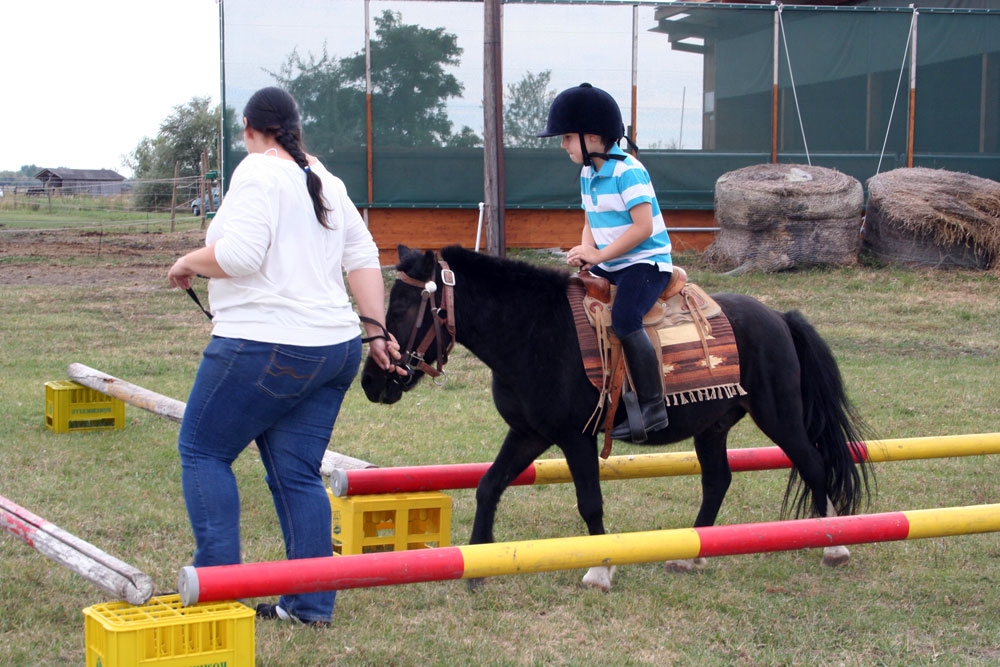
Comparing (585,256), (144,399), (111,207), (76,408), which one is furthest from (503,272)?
(111,207)

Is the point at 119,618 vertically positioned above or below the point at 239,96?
below

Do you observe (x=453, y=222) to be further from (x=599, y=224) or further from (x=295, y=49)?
(x=599, y=224)

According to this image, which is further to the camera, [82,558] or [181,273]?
[181,273]

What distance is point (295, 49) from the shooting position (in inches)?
674

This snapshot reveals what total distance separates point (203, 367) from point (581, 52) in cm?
1553

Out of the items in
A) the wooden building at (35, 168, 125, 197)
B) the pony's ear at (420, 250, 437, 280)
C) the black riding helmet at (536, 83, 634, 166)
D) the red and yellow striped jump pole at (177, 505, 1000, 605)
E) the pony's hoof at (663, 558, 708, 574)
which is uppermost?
the wooden building at (35, 168, 125, 197)

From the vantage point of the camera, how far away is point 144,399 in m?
6.53

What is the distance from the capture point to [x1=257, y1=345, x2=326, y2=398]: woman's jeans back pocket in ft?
11.5

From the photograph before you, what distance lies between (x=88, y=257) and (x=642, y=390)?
58.1ft

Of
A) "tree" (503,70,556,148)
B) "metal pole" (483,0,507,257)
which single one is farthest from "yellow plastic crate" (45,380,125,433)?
"tree" (503,70,556,148)

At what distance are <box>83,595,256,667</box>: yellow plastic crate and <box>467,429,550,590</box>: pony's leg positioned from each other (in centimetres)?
165

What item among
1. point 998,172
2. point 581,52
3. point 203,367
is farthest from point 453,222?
point 203,367

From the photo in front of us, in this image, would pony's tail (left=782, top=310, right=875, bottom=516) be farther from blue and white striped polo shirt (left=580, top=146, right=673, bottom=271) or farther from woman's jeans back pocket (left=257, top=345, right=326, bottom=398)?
woman's jeans back pocket (left=257, top=345, right=326, bottom=398)

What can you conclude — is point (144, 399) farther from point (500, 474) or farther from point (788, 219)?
point (788, 219)
